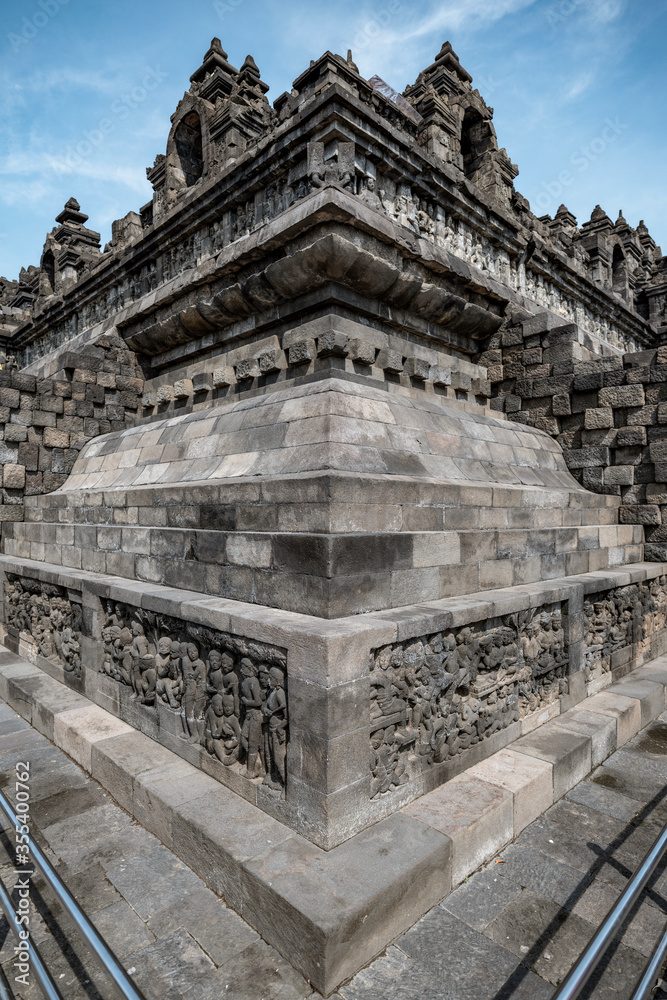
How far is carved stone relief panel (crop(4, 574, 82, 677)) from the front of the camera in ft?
18.4

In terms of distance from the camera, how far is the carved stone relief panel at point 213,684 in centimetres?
320

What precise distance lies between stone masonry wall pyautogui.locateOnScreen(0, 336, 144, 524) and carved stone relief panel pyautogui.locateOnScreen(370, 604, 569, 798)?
21.9 feet

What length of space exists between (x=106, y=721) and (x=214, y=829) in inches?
82.6

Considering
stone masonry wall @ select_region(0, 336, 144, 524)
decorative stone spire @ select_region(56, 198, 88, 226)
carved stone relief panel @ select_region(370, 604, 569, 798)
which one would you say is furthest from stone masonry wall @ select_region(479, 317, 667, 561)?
decorative stone spire @ select_region(56, 198, 88, 226)

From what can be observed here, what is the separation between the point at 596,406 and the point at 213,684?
20.0 feet

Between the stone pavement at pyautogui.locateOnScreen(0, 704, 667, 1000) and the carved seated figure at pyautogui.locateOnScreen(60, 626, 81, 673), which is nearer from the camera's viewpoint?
the stone pavement at pyautogui.locateOnScreen(0, 704, 667, 1000)

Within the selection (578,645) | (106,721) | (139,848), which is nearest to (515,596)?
(578,645)

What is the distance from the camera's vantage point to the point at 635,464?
7.05 m

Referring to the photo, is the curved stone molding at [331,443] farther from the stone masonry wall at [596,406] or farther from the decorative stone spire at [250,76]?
the decorative stone spire at [250,76]

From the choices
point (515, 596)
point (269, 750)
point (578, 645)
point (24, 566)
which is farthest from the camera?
point (24, 566)

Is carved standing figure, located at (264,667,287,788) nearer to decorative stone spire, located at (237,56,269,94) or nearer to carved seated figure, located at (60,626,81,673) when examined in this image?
carved seated figure, located at (60,626,81,673)

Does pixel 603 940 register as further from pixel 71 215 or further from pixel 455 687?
pixel 71 215

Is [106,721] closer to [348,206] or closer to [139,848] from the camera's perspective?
[139,848]

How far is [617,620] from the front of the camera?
235 inches
